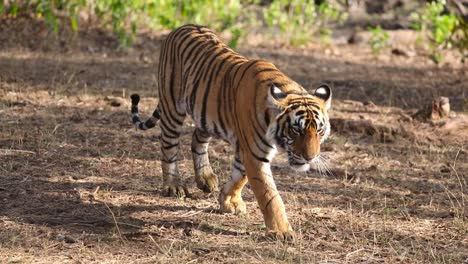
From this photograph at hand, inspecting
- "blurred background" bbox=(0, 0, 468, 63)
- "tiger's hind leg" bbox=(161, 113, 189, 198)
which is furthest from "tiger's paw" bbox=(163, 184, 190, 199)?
"blurred background" bbox=(0, 0, 468, 63)

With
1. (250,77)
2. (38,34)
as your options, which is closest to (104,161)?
(250,77)

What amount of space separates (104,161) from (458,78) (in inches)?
212

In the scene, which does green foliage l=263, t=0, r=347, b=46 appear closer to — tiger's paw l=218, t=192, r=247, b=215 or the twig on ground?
the twig on ground

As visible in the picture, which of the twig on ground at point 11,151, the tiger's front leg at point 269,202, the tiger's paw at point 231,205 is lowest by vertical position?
the twig on ground at point 11,151

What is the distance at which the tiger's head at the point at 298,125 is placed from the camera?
5.21 metres

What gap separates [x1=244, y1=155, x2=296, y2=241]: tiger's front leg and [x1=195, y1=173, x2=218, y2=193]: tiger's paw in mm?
1098

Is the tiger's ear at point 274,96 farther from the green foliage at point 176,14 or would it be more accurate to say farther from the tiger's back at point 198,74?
the green foliage at point 176,14

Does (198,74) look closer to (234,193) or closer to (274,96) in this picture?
(234,193)

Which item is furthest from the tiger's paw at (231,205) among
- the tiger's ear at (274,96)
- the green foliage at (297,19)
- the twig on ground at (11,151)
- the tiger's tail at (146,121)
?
the green foliage at (297,19)

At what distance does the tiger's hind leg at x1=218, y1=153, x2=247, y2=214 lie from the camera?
19.5ft

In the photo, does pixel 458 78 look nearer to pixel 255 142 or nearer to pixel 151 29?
pixel 151 29

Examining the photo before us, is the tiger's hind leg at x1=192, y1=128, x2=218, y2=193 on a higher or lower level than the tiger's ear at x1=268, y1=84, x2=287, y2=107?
lower

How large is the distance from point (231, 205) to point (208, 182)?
1.95 ft

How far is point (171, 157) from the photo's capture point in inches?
255
